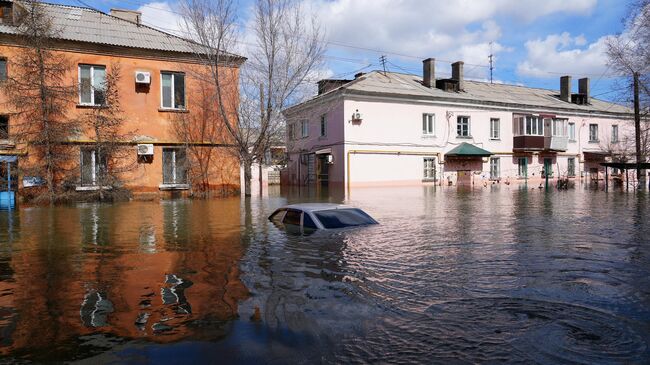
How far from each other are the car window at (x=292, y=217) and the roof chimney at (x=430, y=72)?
28.0 metres

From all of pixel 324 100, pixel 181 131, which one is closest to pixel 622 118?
pixel 324 100

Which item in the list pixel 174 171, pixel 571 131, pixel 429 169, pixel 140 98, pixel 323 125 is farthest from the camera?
pixel 571 131

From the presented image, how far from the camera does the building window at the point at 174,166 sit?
22.5 metres

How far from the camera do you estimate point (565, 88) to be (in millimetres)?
44688

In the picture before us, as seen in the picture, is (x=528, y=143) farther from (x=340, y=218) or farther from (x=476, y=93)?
(x=340, y=218)

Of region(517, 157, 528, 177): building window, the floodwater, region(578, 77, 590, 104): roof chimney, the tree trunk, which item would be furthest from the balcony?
the floodwater

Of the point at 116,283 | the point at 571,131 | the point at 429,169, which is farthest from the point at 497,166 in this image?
the point at 116,283

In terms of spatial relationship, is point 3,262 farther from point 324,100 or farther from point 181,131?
point 324,100

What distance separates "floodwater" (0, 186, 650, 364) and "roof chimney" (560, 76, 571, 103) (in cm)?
3716

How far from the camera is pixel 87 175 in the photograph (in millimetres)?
20797

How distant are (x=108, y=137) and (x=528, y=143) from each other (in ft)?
101

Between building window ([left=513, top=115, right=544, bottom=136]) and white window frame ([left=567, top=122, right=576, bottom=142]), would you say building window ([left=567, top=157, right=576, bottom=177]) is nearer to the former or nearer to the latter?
white window frame ([left=567, top=122, right=576, bottom=142])

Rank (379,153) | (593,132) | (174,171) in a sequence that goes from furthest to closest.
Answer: (593,132) < (379,153) < (174,171)

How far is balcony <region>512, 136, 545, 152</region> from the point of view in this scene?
3856 centimetres
